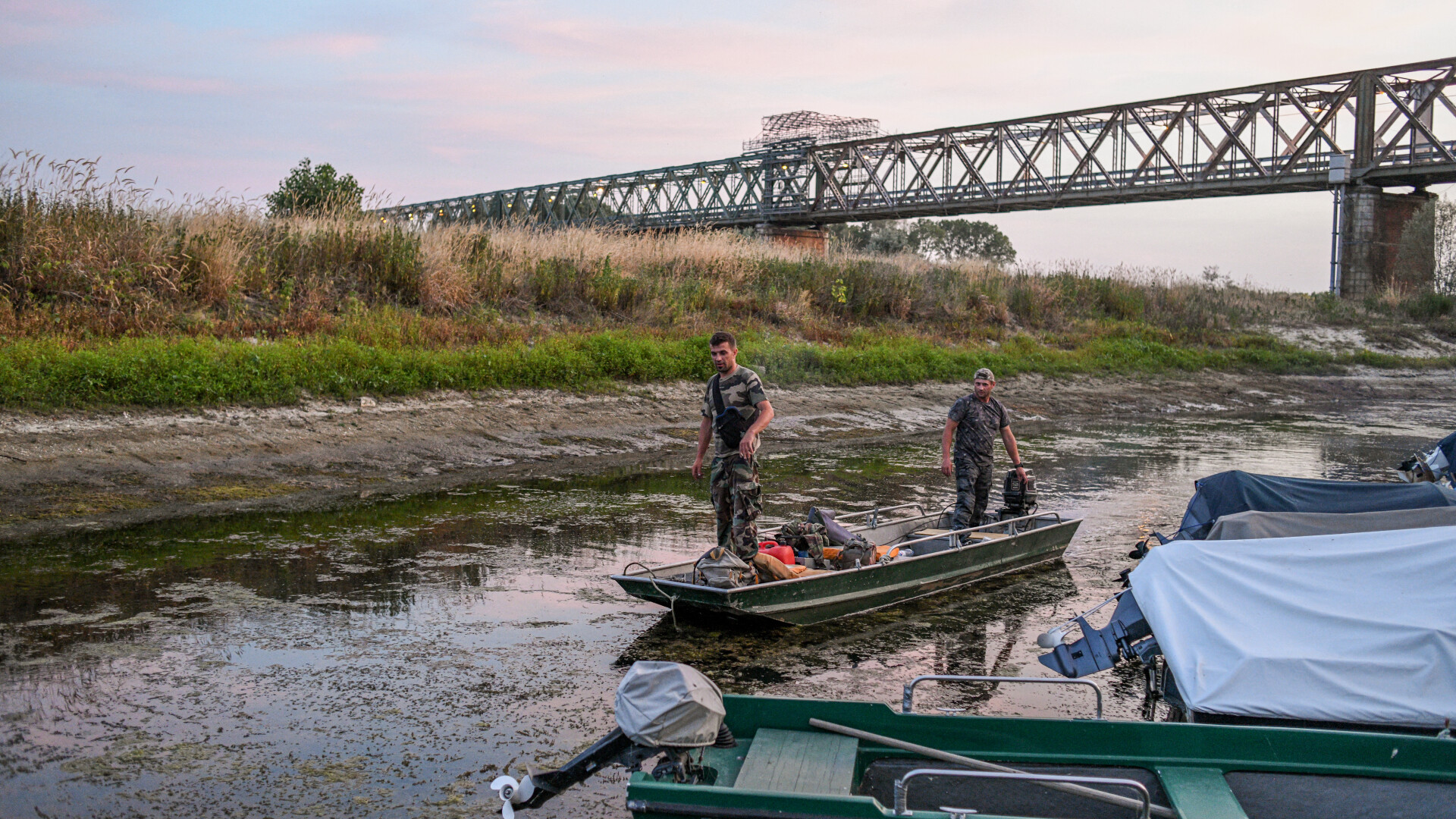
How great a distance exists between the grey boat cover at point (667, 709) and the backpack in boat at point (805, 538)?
4508 mm

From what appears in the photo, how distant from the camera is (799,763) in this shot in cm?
496

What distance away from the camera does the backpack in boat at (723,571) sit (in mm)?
7996

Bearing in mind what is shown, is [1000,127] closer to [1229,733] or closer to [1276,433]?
[1276,433]

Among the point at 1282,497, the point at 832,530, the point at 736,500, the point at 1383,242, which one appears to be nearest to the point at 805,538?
the point at 832,530

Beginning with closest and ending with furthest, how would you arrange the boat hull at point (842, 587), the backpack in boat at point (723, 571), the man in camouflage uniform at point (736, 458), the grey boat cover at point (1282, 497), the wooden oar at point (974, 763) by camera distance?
the wooden oar at point (974, 763) < the grey boat cover at point (1282, 497) < the boat hull at point (842, 587) < the backpack in boat at point (723, 571) < the man in camouflage uniform at point (736, 458)

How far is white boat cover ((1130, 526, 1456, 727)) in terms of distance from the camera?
5.38m

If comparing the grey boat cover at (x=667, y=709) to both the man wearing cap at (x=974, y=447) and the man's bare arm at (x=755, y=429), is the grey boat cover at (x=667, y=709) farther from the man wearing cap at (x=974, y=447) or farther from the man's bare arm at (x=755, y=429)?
the man wearing cap at (x=974, y=447)

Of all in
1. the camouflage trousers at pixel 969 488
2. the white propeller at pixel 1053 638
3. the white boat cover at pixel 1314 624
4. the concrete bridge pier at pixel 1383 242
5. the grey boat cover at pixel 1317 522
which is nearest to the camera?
the white boat cover at pixel 1314 624

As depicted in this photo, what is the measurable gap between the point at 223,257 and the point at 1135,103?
3800 cm

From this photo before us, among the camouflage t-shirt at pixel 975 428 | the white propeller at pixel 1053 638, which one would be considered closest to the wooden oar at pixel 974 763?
the white propeller at pixel 1053 638

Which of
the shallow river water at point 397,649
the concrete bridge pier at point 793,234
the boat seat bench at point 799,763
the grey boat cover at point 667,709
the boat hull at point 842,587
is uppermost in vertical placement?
the concrete bridge pier at point 793,234

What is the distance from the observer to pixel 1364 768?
4879 millimetres

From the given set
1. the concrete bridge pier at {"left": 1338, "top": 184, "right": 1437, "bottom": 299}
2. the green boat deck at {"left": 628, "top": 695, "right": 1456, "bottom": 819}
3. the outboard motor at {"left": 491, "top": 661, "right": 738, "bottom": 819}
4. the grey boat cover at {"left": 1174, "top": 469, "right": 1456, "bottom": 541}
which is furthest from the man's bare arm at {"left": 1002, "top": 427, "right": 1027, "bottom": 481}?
the concrete bridge pier at {"left": 1338, "top": 184, "right": 1437, "bottom": 299}

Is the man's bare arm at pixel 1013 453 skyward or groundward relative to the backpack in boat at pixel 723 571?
skyward
